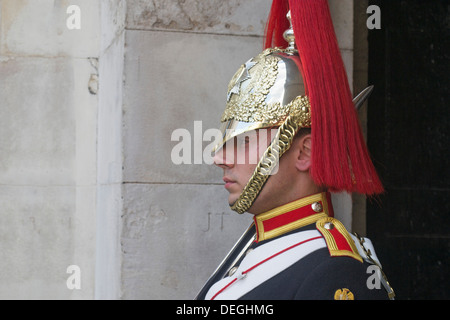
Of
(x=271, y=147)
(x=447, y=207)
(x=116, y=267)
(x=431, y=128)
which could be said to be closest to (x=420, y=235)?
(x=447, y=207)

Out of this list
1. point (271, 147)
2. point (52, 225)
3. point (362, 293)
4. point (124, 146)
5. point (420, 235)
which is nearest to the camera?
point (362, 293)

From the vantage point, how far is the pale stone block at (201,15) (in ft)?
11.8

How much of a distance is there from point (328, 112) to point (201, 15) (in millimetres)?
1317

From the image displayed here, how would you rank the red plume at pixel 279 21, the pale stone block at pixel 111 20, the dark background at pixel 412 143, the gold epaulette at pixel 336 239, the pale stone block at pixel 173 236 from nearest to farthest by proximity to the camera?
the gold epaulette at pixel 336 239 → the red plume at pixel 279 21 → the pale stone block at pixel 173 236 → the pale stone block at pixel 111 20 → the dark background at pixel 412 143

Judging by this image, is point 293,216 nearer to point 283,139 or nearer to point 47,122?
point 283,139

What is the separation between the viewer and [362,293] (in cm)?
236

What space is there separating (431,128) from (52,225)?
2363 mm

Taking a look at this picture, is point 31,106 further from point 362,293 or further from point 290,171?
point 362,293

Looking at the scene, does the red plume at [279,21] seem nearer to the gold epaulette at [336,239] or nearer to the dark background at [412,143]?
the gold epaulette at [336,239]

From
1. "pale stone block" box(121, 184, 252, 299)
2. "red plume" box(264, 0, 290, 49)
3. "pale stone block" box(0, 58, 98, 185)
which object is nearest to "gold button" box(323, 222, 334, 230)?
"red plume" box(264, 0, 290, 49)

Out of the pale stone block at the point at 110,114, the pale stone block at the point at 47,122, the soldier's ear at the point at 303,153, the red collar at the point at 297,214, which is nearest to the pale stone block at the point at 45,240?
the pale stone block at the point at 47,122

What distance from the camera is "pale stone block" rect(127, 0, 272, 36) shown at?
360 centimetres

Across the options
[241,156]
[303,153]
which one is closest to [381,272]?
[303,153]

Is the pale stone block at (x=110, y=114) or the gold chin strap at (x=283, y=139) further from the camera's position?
the pale stone block at (x=110, y=114)
